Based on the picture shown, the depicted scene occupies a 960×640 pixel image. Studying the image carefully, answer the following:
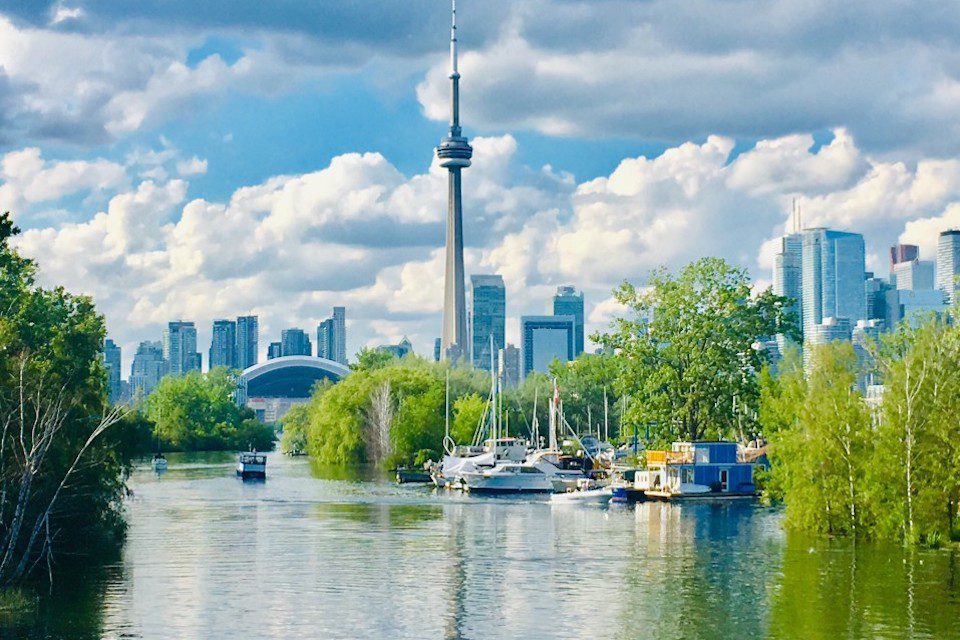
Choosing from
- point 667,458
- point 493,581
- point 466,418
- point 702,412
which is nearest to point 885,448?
point 493,581

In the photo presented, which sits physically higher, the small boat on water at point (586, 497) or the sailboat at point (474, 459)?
the sailboat at point (474, 459)

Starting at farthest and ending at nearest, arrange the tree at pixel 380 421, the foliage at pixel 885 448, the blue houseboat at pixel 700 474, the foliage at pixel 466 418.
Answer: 1. the tree at pixel 380 421
2. the foliage at pixel 466 418
3. the blue houseboat at pixel 700 474
4. the foliage at pixel 885 448

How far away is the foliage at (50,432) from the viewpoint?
47.7 meters

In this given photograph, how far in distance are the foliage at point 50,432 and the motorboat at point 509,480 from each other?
41.1 metres

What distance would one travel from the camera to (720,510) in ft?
297

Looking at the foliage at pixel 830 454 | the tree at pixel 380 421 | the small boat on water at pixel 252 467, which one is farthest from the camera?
the tree at pixel 380 421

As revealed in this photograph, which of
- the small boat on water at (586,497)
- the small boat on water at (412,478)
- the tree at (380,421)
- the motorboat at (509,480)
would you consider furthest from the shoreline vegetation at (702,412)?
the tree at (380,421)

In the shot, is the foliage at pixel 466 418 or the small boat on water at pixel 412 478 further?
the foliage at pixel 466 418

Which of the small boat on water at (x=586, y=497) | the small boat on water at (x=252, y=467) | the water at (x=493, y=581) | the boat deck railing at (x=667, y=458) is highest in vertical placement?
the boat deck railing at (x=667, y=458)

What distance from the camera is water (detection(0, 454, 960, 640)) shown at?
4356cm

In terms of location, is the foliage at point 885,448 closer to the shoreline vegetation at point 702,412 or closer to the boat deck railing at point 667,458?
the shoreline vegetation at point 702,412

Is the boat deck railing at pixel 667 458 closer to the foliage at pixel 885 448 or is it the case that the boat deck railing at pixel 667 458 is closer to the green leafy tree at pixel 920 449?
the foliage at pixel 885 448

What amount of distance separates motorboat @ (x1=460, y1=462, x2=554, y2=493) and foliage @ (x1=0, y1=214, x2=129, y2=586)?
135 ft

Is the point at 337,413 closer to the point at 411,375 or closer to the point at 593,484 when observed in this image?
the point at 411,375
